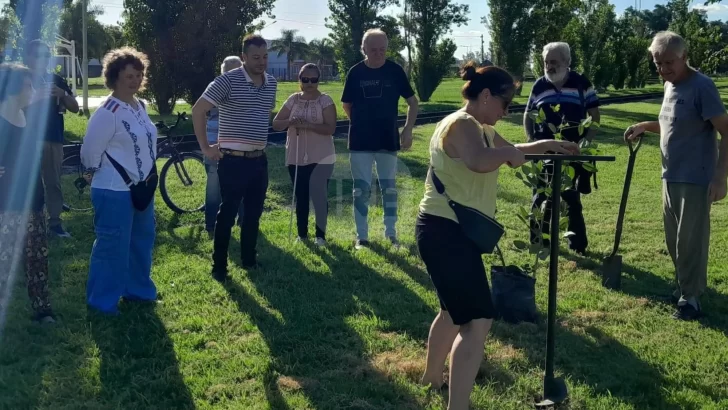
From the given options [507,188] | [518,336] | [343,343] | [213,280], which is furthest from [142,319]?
[507,188]

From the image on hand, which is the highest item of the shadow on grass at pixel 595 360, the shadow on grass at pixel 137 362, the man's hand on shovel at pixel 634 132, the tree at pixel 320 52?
the tree at pixel 320 52

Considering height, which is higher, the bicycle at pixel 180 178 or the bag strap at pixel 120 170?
the bag strap at pixel 120 170

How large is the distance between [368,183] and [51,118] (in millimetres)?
3202

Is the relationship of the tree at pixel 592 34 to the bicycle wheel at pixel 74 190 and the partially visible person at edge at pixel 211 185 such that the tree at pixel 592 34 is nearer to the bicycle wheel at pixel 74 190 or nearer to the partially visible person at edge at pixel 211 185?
the bicycle wheel at pixel 74 190

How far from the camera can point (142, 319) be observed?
4750 millimetres

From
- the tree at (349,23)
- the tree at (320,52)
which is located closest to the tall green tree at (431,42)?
the tree at (349,23)

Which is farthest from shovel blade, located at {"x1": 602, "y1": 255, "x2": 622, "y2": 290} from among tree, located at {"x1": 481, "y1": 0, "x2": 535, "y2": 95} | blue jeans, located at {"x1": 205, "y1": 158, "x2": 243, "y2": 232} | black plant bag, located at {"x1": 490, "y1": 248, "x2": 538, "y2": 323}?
tree, located at {"x1": 481, "y1": 0, "x2": 535, "y2": 95}

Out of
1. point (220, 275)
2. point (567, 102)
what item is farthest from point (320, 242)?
point (567, 102)

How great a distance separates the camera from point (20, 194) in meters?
4.41

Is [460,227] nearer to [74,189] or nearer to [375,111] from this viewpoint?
[375,111]

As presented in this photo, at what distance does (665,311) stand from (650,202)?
4371 mm

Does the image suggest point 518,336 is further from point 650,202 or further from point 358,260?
point 650,202

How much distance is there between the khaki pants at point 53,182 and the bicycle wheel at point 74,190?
2.39 ft

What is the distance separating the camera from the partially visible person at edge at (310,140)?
6.61 metres
